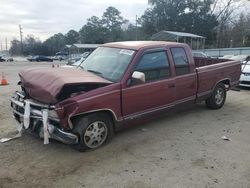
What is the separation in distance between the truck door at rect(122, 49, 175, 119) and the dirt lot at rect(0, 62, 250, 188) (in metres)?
0.56

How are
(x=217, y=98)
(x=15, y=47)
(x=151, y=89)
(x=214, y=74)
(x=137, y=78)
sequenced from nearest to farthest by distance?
(x=137, y=78) < (x=151, y=89) < (x=214, y=74) < (x=217, y=98) < (x=15, y=47)

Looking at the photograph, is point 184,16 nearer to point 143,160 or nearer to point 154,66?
point 154,66

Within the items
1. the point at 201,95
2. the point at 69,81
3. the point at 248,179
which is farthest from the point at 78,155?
the point at 201,95

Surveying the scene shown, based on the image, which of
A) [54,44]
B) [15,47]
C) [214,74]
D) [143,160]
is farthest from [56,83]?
[15,47]

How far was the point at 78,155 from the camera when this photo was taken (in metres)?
4.52

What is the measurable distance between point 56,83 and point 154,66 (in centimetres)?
208

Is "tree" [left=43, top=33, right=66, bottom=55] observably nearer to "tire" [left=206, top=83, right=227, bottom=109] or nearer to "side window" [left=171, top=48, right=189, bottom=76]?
"tire" [left=206, top=83, right=227, bottom=109]

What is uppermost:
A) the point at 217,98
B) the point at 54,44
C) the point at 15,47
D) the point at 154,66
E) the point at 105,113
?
the point at 54,44

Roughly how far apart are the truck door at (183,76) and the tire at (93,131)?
196cm

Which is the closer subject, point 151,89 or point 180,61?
point 151,89

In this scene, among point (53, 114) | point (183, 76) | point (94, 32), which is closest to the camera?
point (53, 114)

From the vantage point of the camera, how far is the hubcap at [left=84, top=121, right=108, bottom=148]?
4.59 meters

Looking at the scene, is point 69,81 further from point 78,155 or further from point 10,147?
point 10,147

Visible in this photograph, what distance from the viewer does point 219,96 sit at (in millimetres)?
7480
